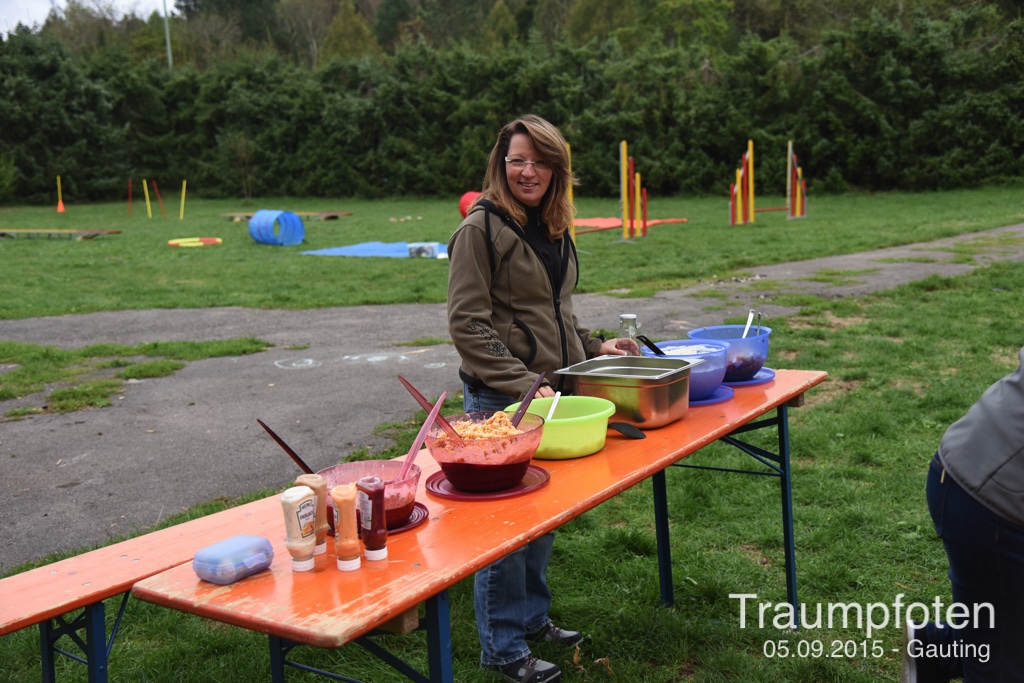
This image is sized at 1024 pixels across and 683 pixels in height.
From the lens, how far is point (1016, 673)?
1.98m

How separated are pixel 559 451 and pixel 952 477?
3.07 feet

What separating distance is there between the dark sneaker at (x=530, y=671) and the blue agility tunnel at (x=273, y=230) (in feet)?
49.8

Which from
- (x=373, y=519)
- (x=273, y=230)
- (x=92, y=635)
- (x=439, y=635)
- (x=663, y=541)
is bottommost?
(x=663, y=541)

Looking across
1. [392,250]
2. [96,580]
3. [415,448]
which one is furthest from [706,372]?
[392,250]

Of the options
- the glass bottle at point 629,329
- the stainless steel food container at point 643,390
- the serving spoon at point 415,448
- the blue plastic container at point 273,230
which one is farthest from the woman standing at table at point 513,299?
the blue plastic container at point 273,230

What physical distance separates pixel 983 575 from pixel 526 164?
1.69 m

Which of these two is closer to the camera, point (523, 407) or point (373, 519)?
point (373, 519)

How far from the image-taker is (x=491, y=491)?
7.25 feet

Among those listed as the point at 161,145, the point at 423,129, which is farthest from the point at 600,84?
the point at 161,145

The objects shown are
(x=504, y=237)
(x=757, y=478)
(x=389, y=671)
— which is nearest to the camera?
(x=504, y=237)

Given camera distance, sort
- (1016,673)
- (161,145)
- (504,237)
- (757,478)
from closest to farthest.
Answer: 1. (1016,673)
2. (504,237)
3. (757,478)
4. (161,145)

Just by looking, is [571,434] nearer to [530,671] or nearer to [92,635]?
[530,671]

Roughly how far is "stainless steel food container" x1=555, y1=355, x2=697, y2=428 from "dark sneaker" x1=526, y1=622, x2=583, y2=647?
3.14ft

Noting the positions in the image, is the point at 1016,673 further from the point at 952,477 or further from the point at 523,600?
the point at 523,600
